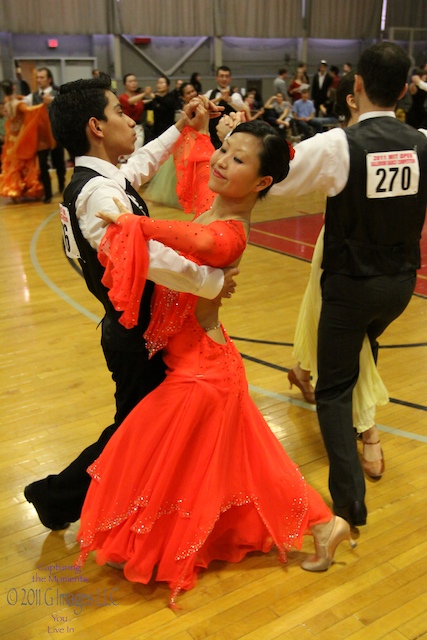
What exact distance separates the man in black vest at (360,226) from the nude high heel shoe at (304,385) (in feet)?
2.77

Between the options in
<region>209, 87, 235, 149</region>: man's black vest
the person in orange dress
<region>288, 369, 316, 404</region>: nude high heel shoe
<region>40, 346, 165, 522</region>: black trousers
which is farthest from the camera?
the person in orange dress

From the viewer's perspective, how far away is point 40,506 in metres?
2.32

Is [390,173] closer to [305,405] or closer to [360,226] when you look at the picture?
[360,226]

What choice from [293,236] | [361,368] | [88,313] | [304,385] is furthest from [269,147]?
[293,236]

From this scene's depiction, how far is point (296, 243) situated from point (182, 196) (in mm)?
4091

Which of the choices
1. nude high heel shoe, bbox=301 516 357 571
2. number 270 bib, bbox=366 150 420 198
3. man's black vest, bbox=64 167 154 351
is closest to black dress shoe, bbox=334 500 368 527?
nude high heel shoe, bbox=301 516 357 571

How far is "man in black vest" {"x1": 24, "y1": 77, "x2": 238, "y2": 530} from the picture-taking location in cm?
184

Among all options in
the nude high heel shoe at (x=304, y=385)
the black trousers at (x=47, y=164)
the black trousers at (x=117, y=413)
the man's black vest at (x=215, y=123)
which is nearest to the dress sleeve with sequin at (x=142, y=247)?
the black trousers at (x=117, y=413)

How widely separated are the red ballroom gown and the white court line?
1.02 metres

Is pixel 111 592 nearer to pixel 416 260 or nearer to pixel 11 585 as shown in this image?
pixel 11 585

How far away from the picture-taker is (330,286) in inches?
91.7

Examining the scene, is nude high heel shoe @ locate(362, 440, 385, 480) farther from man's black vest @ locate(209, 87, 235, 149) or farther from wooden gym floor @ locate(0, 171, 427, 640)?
man's black vest @ locate(209, 87, 235, 149)

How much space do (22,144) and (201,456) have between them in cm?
724

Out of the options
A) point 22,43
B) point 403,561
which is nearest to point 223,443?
point 403,561
